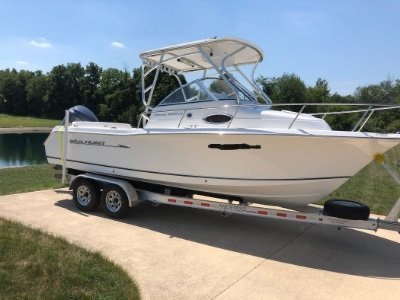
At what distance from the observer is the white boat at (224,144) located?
529 centimetres

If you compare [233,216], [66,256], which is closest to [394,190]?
[233,216]

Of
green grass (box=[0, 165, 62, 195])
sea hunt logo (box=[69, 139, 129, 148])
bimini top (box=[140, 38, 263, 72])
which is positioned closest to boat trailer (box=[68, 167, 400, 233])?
sea hunt logo (box=[69, 139, 129, 148])

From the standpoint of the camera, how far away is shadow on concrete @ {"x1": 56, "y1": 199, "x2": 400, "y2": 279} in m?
5.12

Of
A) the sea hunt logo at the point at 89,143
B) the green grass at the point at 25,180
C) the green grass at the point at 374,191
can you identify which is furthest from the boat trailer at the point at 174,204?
the green grass at the point at 25,180

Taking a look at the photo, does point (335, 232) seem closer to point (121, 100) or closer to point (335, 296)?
point (335, 296)

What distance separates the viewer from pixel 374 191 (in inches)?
394

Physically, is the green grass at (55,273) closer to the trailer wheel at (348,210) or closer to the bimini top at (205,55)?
the trailer wheel at (348,210)

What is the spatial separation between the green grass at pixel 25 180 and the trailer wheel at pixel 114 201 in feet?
10.3

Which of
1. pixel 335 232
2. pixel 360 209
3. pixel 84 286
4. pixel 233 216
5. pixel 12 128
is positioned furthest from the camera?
pixel 12 128

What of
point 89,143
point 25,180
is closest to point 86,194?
point 89,143

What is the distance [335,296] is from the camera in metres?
4.15

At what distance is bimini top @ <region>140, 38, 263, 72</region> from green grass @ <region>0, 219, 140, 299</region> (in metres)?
3.78

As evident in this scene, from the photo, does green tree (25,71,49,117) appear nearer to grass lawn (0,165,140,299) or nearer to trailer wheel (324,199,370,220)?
grass lawn (0,165,140,299)

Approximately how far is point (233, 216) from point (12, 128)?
6015 centimetres
